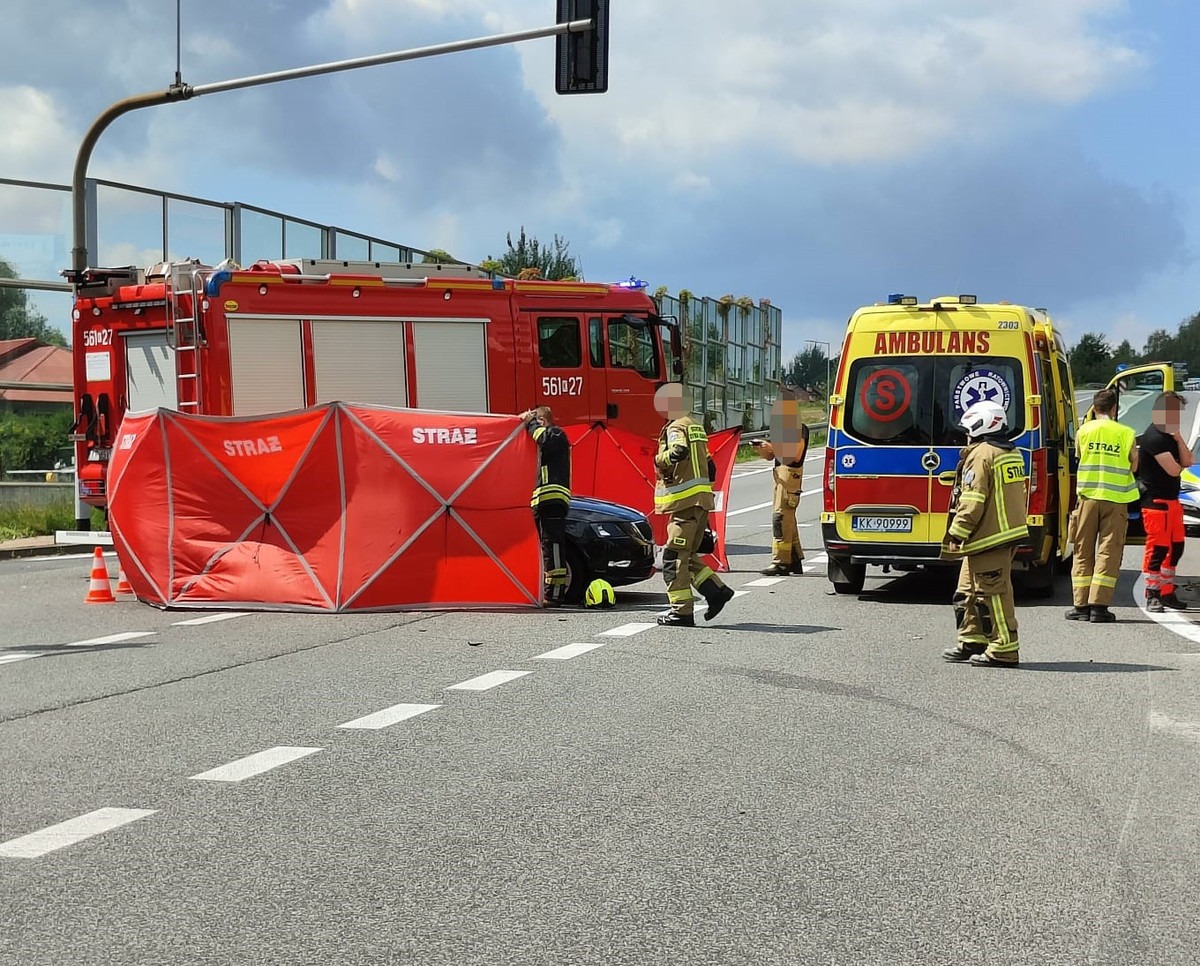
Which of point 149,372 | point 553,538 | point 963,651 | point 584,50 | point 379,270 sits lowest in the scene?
point 963,651

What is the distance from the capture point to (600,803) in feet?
19.0

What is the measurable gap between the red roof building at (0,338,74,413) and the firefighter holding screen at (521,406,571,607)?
13720 millimetres

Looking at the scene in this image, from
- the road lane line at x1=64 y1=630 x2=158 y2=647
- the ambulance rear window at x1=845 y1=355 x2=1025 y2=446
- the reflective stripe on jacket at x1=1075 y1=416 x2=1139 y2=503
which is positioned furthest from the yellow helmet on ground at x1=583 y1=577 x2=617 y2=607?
the reflective stripe on jacket at x1=1075 y1=416 x2=1139 y2=503

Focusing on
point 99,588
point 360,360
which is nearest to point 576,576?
point 99,588

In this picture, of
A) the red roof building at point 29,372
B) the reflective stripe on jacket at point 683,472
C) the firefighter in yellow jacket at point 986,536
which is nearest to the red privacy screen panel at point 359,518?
the reflective stripe on jacket at point 683,472

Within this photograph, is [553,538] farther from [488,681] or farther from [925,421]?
[488,681]

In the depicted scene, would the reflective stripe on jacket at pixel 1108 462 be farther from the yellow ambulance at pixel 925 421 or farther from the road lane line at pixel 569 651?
the road lane line at pixel 569 651

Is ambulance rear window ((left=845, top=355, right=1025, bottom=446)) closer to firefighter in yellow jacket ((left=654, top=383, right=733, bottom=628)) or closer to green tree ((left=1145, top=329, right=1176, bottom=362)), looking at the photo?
firefighter in yellow jacket ((left=654, top=383, right=733, bottom=628))

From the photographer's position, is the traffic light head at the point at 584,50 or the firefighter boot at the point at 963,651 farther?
the traffic light head at the point at 584,50

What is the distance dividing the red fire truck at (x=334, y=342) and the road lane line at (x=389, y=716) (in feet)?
29.3

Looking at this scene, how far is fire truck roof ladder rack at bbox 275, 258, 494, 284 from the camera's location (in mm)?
17484

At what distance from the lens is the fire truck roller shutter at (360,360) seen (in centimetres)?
1731

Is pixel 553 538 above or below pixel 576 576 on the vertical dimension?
above

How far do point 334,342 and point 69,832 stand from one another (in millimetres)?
12313
